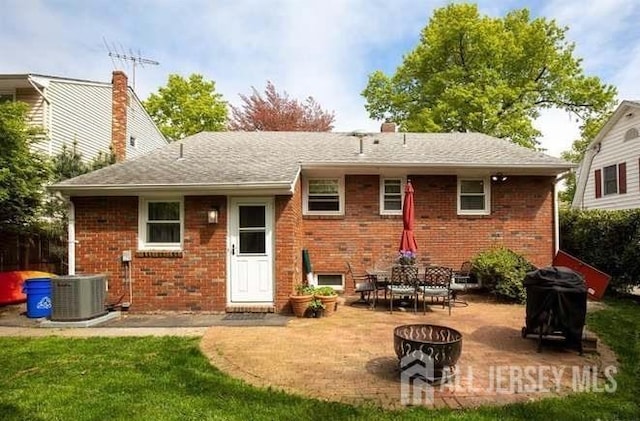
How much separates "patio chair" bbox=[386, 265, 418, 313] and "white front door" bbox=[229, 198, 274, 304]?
8.41 ft

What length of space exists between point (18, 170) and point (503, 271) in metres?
10.9

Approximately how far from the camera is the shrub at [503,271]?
946cm

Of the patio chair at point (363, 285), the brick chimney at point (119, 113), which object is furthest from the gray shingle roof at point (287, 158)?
the brick chimney at point (119, 113)

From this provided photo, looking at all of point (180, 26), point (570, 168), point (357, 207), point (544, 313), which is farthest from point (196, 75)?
point (544, 313)

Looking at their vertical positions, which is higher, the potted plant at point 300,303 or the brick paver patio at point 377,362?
the potted plant at point 300,303

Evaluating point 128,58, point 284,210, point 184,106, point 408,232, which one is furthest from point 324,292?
point 184,106

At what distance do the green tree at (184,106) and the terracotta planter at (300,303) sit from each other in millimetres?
24157

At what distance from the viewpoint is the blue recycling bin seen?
27.2 feet

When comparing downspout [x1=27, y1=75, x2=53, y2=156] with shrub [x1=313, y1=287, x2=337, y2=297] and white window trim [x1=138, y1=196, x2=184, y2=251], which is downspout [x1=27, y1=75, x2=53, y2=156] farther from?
shrub [x1=313, y1=287, x2=337, y2=297]

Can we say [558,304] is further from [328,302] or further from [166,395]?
[166,395]

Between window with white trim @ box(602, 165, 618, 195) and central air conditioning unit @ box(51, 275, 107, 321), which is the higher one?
window with white trim @ box(602, 165, 618, 195)

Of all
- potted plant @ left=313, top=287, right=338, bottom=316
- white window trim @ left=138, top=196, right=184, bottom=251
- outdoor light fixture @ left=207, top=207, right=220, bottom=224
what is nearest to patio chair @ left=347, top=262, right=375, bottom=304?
potted plant @ left=313, top=287, right=338, bottom=316

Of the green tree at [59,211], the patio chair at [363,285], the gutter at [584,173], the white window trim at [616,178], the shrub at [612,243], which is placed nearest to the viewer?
the patio chair at [363,285]

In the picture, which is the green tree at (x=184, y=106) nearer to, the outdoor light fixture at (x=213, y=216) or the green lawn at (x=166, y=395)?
the outdoor light fixture at (x=213, y=216)
